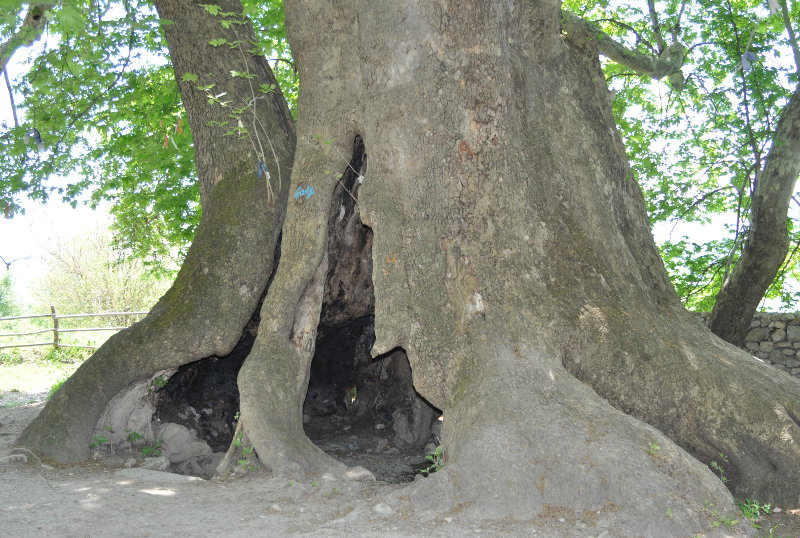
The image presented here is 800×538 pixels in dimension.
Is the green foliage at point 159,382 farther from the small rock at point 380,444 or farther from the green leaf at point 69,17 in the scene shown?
the green leaf at point 69,17

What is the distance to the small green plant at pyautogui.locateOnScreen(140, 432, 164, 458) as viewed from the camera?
6.42 meters

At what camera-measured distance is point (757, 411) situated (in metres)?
4.92

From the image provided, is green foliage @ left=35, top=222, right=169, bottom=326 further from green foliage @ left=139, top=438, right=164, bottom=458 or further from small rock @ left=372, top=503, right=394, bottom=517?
small rock @ left=372, top=503, right=394, bottom=517

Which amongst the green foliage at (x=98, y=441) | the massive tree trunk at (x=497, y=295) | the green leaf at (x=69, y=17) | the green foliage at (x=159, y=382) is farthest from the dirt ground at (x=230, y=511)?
the green leaf at (x=69, y=17)

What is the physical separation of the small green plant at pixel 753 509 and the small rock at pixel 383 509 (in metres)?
2.17

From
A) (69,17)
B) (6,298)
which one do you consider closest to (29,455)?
(69,17)

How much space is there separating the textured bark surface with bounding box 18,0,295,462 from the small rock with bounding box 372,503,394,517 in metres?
2.88

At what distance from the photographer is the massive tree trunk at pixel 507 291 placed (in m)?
4.18

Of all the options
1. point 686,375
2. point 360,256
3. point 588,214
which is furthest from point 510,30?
point 686,375

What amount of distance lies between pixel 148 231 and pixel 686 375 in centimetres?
1102

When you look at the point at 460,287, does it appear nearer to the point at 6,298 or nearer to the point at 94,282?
the point at 94,282

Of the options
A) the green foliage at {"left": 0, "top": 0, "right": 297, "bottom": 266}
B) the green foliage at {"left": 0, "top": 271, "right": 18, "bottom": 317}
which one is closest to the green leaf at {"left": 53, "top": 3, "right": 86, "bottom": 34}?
the green foliage at {"left": 0, "top": 0, "right": 297, "bottom": 266}

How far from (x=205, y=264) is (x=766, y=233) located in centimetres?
693

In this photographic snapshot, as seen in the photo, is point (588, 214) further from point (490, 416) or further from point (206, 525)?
point (206, 525)
